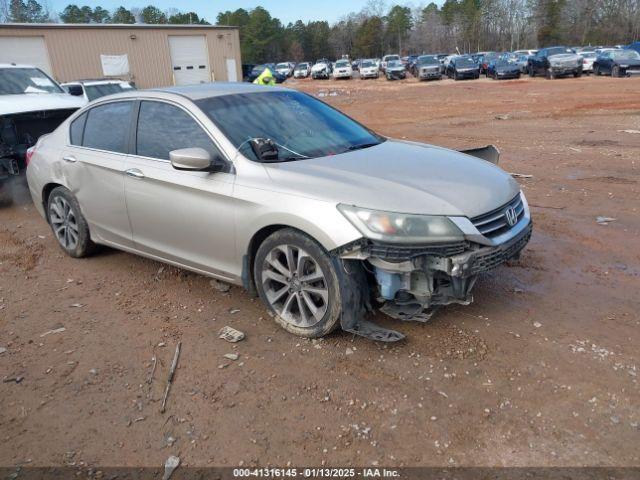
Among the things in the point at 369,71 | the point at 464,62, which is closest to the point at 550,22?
the point at 369,71

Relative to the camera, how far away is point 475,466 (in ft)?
8.41

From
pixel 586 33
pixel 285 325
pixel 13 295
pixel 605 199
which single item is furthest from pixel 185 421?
pixel 586 33

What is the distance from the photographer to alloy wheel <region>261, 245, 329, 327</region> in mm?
3523

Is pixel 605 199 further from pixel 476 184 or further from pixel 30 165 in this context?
pixel 30 165

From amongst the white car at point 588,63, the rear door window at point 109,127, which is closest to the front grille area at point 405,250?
the rear door window at point 109,127

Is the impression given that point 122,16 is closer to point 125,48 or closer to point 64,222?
point 125,48

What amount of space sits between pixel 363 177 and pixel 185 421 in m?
1.83

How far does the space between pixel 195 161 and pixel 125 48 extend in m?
29.6

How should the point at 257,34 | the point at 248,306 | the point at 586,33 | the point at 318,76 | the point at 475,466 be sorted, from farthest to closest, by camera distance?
the point at 257,34
the point at 586,33
the point at 318,76
the point at 248,306
the point at 475,466

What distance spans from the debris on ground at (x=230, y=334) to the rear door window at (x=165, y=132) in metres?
1.24

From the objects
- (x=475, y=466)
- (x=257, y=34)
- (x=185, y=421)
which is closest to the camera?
(x=475, y=466)

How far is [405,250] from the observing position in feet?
10.5

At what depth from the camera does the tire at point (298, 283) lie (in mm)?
3434

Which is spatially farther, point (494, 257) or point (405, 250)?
point (494, 257)
